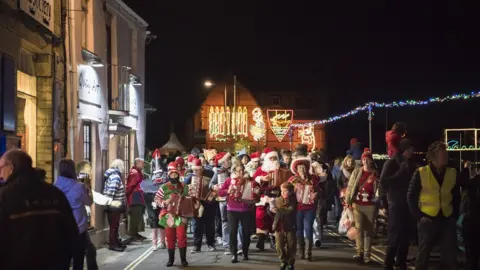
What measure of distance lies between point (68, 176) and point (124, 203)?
645 cm

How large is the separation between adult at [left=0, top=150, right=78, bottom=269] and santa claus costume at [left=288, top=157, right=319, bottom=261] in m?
7.72

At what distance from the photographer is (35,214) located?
594 centimetres

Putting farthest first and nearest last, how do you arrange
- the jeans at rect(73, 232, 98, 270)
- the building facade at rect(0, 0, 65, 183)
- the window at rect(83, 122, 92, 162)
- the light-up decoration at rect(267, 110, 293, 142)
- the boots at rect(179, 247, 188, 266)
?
the light-up decoration at rect(267, 110, 293, 142) < the window at rect(83, 122, 92, 162) < the boots at rect(179, 247, 188, 266) < the building facade at rect(0, 0, 65, 183) < the jeans at rect(73, 232, 98, 270)

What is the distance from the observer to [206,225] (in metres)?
15.6

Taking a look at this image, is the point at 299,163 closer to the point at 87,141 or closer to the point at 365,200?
the point at 365,200

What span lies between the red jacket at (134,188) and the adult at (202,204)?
1.92 m

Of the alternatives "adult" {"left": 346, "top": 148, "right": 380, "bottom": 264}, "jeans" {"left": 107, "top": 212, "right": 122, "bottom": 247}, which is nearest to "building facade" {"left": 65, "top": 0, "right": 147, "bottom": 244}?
"jeans" {"left": 107, "top": 212, "right": 122, "bottom": 247}

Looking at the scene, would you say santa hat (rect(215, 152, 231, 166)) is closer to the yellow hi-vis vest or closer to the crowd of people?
the crowd of people

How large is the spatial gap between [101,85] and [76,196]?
770 centimetres

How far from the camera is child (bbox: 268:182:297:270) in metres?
12.1

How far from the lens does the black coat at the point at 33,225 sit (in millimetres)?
5793

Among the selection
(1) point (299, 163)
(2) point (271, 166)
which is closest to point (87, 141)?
(2) point (271, 166)

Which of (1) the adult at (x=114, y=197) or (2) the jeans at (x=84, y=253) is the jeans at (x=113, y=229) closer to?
(1) the adult at (x=114, y=197)

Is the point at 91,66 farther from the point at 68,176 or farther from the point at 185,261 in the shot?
the point at 68,176
